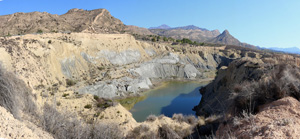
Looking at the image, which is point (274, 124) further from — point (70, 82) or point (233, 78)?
point (70, 82)

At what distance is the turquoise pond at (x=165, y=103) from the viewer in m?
22.6

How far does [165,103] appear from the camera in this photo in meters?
26.8

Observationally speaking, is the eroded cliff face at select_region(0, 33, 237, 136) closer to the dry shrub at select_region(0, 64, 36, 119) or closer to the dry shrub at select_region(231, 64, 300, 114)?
the dry shrub at select_region(0, 64, 36, 119)

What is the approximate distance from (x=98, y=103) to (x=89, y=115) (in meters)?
2.53

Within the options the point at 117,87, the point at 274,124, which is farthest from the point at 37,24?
the point at 274,124

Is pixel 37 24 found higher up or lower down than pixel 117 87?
higher up

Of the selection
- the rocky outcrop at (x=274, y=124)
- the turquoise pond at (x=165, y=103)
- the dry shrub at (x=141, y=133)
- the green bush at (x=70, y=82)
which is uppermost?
the rocky outcrop at (x=274, y=124)

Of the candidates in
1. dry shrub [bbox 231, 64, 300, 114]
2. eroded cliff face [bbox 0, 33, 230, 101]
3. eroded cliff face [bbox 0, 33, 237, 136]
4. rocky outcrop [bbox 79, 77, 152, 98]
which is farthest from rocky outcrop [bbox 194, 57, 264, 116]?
eroded cliff face [bbox 0, 33, 230, 101]

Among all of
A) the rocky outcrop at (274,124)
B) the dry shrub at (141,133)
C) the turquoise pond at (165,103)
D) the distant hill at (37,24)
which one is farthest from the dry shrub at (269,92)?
the distant hill at (37,24)

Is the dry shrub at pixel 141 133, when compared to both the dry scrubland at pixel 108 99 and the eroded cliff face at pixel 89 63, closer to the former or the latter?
the dry scrubland at pixel 108 99

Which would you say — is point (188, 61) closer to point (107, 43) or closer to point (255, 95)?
point (107, 43)

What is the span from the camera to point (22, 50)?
77.6 feet

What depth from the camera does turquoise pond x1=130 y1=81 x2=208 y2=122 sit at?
2262cm

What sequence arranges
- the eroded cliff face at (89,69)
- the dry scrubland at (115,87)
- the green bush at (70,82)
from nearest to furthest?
1. the dry scrubland at (115,87)
2. the eroded cliff face at (89,69)
3. the green bush at (70,82)
